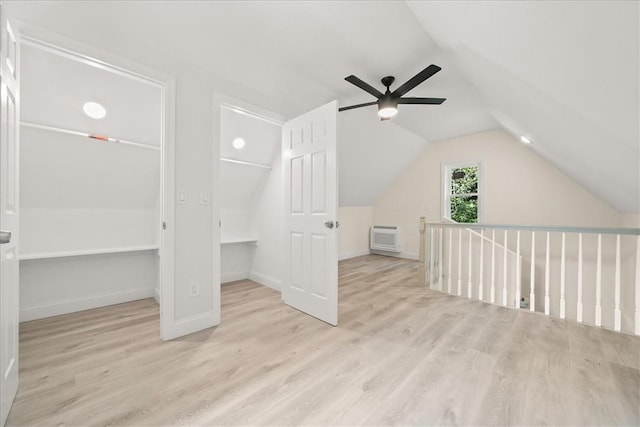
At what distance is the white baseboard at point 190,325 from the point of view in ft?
6.78

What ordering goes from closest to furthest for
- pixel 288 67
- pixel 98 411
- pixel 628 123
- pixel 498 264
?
pixel 98 411 < pixel 628 123 < pixel 288 67 < pixel 498 264

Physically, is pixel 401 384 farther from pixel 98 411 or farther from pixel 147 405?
pixel 98 411

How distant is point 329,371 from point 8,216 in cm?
195

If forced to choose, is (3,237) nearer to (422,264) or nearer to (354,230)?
(422,264)

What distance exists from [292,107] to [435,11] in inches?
64.6

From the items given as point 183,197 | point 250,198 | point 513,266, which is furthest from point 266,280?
point 513,266

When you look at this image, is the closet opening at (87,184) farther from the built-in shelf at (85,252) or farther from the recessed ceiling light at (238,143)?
the recessed ceiling light at (238,143)

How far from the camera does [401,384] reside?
1.53 meters

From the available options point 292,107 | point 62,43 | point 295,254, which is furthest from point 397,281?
point 62,43

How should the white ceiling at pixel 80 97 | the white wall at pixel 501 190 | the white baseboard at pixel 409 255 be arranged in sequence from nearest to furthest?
1. the white ceiling at pixel 80 97
2. the white wall at pixel 501 190
3. the white baseboard at pixel 409 255

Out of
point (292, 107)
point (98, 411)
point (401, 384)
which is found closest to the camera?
point (98, 411)

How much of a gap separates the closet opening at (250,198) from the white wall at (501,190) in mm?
3582

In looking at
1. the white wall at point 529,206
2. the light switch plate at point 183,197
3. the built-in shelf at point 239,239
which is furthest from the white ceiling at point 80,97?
the white wall at point 529,206

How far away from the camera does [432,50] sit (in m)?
2.45
